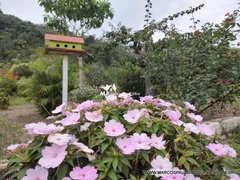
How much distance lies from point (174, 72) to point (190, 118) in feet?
10.4

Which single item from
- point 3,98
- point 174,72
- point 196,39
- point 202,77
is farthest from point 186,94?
point 3,98

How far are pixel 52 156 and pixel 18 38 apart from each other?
22.4m

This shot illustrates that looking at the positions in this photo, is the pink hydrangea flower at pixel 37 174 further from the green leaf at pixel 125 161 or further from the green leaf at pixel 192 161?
the green leaf at pixel 192 161

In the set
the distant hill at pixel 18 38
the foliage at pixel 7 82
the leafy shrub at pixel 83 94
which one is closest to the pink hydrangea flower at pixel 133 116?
the leafy shrub at pixel 83 94

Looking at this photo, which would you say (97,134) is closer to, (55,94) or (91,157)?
(91,157)

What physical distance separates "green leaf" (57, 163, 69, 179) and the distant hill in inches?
719

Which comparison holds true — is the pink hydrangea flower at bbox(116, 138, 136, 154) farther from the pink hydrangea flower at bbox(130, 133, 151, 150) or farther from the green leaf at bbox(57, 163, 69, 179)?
the green leaf at bbox(57, 163, 69, 179)

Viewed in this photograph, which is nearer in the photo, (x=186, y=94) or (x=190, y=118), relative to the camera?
(x=190, y=118)

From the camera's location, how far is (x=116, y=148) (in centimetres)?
75

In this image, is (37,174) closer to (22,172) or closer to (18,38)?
(22,172)

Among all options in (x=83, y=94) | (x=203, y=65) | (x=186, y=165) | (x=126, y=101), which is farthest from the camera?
(x=83, y=94)

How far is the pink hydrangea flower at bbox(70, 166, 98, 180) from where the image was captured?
658 mm

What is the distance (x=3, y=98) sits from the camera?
22.8 feet

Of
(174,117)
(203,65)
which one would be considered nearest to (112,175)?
(174,117)
